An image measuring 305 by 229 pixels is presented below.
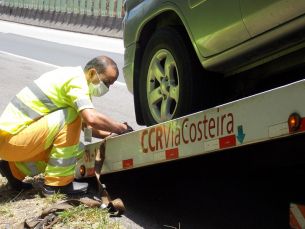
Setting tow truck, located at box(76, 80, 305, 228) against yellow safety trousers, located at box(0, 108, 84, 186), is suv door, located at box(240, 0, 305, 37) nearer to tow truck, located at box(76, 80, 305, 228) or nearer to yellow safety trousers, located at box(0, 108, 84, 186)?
tow truck, located at box(76, 80, 305, 228)

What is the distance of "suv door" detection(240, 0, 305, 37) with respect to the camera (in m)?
2.77

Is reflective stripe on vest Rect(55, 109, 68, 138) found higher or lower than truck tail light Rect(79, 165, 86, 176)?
higher

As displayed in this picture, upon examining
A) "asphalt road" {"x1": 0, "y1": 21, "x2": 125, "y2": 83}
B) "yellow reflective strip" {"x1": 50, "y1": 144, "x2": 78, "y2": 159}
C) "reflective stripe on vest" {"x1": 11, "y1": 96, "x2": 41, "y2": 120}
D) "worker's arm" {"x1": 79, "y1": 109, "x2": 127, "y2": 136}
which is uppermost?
"asphalt road" {"x1": 0, "y1": 21, "x2": 125, "y2": 83}

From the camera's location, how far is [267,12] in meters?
2.94

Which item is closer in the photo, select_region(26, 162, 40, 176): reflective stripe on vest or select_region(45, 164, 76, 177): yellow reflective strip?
select_region(45, 164, 76, 177): yellow reflective strip

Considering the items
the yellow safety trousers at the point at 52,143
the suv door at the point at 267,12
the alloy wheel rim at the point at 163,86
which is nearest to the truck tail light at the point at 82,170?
the yellow safety trousers at the point at 52,143

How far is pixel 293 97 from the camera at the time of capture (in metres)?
2.54

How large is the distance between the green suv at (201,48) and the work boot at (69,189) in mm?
791

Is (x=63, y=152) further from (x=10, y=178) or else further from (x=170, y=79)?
(x=170, y=79)

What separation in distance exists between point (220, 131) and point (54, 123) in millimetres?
1648

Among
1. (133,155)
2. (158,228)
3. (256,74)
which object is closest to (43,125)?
(133,155)

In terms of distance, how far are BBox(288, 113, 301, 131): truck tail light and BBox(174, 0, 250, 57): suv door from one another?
811mm

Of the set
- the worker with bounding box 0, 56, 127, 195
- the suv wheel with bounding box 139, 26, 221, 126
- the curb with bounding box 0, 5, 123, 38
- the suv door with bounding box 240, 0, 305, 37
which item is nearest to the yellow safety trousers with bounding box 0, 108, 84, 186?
the worker with bounding box 0, 56, 127, 195

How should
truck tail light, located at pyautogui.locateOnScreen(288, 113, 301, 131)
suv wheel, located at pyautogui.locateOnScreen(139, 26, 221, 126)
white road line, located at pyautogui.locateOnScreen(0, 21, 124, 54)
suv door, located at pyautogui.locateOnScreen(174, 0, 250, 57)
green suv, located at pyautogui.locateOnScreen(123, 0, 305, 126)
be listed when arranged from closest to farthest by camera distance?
truck tail light, located at pyautogui.locateOnScreen(288, 113, 301, 131) → green suv, located at pyautogui.locateOnScreen(123, 0, 305, 126) → suv door, located at pyautogui.locateOnScreen(174, 0, 250, 57) → suv wheel, located at pyautogui.locateOnScreen(139, 26, 221, 126) → white road line, located at pyautogui.locateOnScreen(0, 21, 124, 54)
